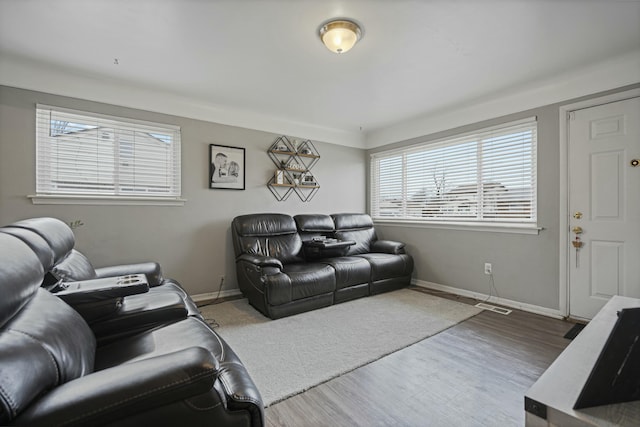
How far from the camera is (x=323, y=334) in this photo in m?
2.58

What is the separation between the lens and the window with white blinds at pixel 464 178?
3297mm

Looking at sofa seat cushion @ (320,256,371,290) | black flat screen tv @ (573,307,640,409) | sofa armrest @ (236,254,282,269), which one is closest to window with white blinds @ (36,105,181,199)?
sofa armrest @ (236,254,282,269)

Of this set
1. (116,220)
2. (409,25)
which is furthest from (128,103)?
(409,25)

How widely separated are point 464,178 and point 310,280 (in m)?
2.49

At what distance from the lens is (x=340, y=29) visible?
6.67ft

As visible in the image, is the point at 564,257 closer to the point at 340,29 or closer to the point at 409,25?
the point at 409,25

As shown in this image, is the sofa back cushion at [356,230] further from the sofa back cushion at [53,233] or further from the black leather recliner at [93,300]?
the sofa back cushion at [53,233]

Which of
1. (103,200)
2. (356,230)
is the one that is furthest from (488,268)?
(103,200)

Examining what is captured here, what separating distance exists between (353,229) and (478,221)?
5.67 feet

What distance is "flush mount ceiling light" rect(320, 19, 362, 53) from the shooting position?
2020 millimetres

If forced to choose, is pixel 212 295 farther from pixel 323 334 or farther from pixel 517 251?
pixel 517 251

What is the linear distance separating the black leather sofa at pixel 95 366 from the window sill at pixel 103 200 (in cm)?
156

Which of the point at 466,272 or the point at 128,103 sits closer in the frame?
the point at 128,103

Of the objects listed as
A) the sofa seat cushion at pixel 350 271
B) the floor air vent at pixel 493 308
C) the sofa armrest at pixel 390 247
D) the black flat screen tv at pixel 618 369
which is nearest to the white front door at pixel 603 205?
the floor air vent at pixel 493 308
